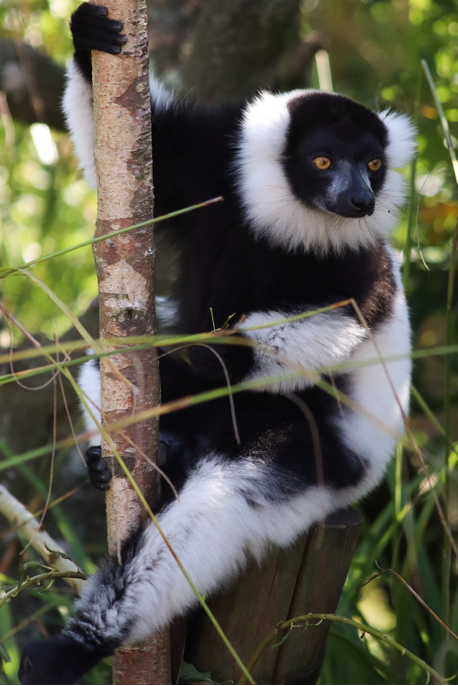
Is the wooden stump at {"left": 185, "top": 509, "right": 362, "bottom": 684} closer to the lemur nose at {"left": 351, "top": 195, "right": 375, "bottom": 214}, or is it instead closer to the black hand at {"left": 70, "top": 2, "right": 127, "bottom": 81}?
the lemur nose at {"left": 351, "top": 195, "right": 375, "bottom": 214}

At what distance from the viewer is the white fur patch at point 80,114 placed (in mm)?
2542

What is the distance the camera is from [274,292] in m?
2.57

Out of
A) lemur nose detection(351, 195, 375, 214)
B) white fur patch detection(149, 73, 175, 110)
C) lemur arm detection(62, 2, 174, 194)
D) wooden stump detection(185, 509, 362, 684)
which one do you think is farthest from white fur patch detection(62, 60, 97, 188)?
wooden stump detection(185, 509, 362, 684)

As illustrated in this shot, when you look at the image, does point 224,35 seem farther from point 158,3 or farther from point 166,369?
point 166,369

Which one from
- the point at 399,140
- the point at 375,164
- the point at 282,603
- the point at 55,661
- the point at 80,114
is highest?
the point at 80,114

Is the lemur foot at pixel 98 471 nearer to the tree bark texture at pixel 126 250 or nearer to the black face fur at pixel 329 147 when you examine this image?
the tree bark texture at pixel 126 250

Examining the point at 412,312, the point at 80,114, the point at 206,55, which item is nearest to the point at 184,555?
the point at 80,114

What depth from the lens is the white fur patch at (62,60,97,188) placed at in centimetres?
254

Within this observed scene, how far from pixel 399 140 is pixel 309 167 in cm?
49

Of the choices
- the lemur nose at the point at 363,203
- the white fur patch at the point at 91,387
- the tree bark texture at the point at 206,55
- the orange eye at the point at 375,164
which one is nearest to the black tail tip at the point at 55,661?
the white fur patch at the point at 91,387

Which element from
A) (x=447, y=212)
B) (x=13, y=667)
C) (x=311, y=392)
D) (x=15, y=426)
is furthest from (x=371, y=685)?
(x=447, y=212)

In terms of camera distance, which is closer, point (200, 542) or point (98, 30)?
point (98, 30)

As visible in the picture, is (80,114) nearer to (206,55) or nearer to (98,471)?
(98,471)

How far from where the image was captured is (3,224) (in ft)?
16.6
